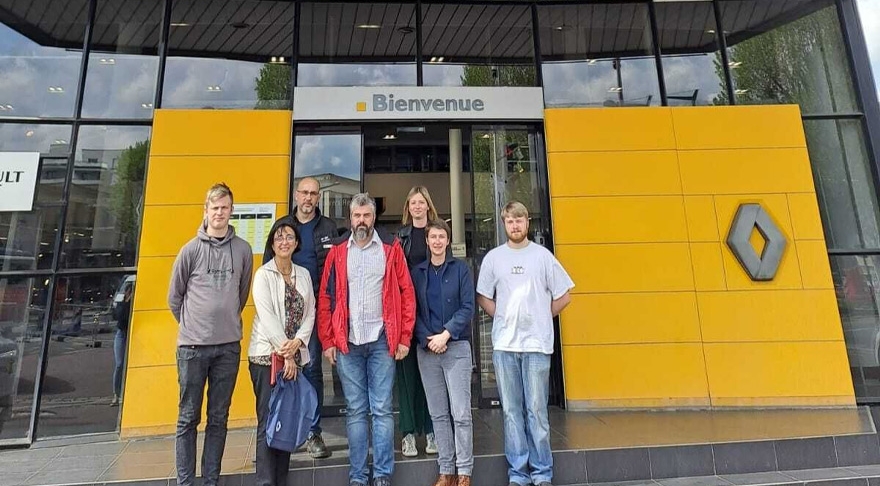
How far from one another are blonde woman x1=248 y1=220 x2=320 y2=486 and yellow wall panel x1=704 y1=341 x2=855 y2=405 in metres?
3.83

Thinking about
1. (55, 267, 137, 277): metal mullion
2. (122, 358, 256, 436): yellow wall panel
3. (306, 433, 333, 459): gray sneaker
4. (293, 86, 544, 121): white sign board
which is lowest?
(306, 433, 333, 459): gray sneaker

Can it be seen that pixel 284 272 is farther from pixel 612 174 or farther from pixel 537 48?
pixel 537 48

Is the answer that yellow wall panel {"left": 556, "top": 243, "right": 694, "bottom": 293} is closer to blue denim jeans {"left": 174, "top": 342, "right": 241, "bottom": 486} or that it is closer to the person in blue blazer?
the person in blue blazer

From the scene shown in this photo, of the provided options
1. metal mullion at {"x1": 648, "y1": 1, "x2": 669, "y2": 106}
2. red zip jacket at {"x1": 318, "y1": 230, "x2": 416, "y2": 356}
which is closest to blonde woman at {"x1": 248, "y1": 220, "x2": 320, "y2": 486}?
red zip jacket at {"x1": 318, "y1": 230, "x2": 416, "y2": 356}

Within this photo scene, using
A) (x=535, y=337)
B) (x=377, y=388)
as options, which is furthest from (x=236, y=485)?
(x=535, y=337)

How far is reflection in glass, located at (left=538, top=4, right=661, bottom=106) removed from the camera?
479 centimetres

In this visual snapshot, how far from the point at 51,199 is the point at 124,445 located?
2.36 meters

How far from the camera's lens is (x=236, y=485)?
281cm

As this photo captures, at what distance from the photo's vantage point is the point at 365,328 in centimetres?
260

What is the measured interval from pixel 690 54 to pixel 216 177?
17.5 feet

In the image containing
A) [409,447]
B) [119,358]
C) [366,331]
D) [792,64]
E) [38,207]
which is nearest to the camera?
[366,331]

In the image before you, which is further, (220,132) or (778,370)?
(220,132)

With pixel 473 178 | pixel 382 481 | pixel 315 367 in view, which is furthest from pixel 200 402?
pixel 473 178

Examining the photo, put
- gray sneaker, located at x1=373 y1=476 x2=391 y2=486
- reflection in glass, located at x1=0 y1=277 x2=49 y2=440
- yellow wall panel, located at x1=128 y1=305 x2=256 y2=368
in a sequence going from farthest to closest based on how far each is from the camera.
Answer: yellow wall panel, located at x1=128 y1=305 x2=256 y2=368 → reflection in glass, located at x1=0 y1=277 x2=49 y2=440 → gray sneaker, located at x1=373 y1=476 x2=391 y2=486
